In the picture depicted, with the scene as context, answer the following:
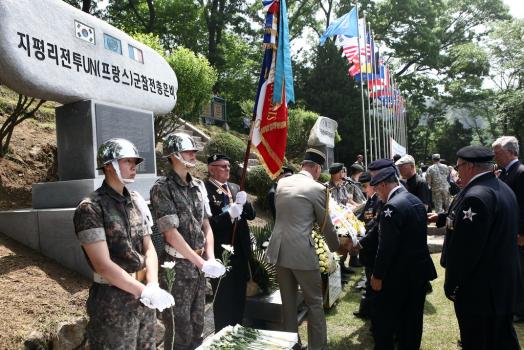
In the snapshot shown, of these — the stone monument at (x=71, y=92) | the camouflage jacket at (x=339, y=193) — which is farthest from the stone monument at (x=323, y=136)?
the stone monument at (x=71, y=92)

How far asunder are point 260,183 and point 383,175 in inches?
284

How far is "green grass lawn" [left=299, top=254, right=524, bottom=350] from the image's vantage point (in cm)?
470

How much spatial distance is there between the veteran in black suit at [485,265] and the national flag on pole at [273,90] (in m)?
1.84

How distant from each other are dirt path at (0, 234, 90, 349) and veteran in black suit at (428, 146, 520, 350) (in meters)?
3.25

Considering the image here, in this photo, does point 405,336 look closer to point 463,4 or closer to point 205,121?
point 205,121

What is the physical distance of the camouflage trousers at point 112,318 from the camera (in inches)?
100

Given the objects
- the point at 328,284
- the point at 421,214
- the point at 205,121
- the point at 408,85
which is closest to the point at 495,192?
the point at 421,214

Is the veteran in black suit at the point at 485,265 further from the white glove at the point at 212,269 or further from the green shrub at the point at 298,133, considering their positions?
the green shrub at the point at 298,133

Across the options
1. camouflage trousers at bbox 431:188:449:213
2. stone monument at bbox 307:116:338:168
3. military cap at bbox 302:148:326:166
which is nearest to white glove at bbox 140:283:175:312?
military cap at bbox 302:148:326:166

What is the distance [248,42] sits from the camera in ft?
90.5

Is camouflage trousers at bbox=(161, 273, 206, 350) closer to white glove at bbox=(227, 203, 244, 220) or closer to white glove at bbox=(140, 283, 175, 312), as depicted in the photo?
white glove at bbox=(227, 203, 244, 220)

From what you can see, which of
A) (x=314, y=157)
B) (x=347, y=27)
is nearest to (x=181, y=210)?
(x=314, y=157)

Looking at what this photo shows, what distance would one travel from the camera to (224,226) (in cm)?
421

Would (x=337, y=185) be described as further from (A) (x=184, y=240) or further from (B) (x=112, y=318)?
(B) (x=112, y=318)
